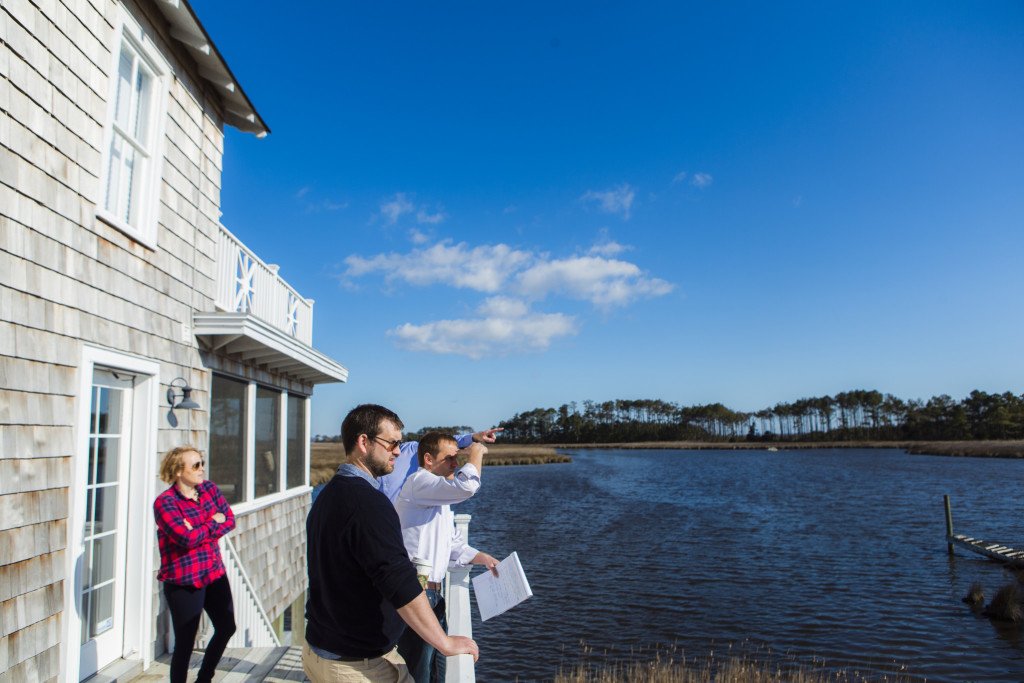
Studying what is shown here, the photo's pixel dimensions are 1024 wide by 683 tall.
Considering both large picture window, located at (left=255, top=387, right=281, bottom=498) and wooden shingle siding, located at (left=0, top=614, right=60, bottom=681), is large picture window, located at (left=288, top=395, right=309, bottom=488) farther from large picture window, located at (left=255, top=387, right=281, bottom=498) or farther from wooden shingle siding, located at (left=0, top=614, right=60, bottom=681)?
wooden shingle siding, located at (left=0, top=614, right=60, bottom=681)

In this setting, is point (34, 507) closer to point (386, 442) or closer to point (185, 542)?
point (185, 542)

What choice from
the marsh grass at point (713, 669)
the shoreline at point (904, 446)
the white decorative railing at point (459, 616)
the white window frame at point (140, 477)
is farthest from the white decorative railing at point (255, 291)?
the shoreline at point (904, 446)

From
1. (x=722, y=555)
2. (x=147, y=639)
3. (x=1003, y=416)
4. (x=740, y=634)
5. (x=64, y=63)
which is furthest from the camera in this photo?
(x=1003, y=416)

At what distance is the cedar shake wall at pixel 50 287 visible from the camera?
12.5 feet

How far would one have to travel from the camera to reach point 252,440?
27.1ft

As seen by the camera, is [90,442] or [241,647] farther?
[241,647]

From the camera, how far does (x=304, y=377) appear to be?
10.6 metres

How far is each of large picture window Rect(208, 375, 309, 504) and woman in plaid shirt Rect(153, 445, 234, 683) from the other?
8.57ft

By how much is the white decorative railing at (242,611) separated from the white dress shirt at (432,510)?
11.1 ft

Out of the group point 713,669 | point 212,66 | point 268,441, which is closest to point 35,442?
point 212,66

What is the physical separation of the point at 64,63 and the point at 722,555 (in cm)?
1837

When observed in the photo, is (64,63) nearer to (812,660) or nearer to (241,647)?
(241,647)

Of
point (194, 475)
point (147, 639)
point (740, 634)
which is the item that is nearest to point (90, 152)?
point (194, 475)

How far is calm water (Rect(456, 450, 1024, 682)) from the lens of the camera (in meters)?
11.2
